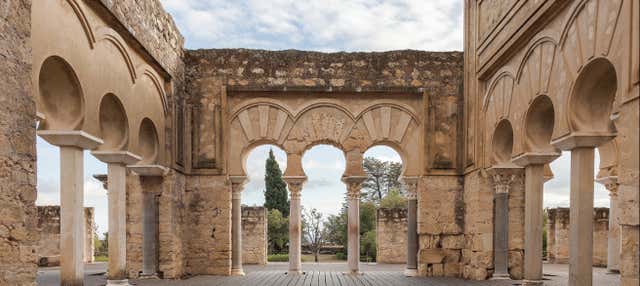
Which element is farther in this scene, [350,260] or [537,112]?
[350,260]

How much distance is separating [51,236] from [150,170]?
7.22 meters

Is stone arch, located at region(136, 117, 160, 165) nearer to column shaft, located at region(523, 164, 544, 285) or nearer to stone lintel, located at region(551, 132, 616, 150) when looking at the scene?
column shaft, located at region(523, 164, 544, 285)

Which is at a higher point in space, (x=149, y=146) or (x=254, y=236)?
(x=149, y=146)

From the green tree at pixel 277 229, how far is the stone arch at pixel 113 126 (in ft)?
49.3

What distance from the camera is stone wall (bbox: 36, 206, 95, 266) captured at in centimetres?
1402

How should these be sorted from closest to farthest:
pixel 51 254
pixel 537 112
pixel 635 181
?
pixel 635 181, pixel 537 112, pixel 51 254

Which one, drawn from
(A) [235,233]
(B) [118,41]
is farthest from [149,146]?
(A) [235,233]

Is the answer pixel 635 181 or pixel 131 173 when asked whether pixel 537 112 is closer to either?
pixel 635 181

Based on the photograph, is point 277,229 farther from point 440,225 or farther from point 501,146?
point 501,146

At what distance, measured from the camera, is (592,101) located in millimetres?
5949

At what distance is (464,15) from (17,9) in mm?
8740

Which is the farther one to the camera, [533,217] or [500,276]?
[500,276]

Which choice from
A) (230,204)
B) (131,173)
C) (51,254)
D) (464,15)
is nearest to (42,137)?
(131,173)

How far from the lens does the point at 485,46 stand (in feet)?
30.2
